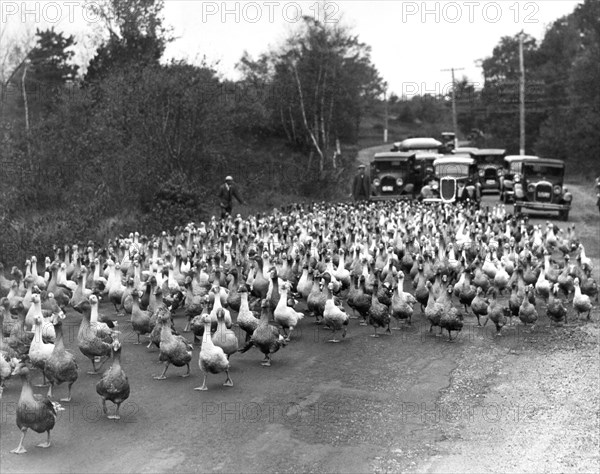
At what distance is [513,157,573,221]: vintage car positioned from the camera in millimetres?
34188

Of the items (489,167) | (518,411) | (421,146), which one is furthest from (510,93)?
(518,411)

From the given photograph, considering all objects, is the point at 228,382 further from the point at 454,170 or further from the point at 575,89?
the point at 575,89

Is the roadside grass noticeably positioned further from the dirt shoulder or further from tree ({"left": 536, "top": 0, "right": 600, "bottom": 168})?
the dirt shoulder

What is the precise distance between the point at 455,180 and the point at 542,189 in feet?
11.6

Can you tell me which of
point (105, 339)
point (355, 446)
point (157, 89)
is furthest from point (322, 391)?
point (157, 89)

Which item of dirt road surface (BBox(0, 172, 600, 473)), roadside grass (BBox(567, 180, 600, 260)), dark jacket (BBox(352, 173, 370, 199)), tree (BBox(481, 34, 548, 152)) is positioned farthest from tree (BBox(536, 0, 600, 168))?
dirt road surface (BBox(0, 172, 600, 473))

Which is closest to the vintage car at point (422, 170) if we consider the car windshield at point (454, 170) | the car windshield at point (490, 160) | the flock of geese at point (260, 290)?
the car windshield at point (454, 170)

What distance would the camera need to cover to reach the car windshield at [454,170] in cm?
3709

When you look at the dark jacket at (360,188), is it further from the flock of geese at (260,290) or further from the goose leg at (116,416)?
the goose leg at (116,416)

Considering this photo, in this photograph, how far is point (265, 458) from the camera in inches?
386

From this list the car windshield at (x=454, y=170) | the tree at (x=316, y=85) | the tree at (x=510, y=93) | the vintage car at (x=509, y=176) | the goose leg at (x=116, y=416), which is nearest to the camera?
the goose leg at (x=116, y=416)

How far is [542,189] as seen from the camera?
3434 centimetres

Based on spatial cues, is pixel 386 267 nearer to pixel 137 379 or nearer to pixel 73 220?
pixel 137 379

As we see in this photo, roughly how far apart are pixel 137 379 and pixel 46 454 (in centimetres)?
295
